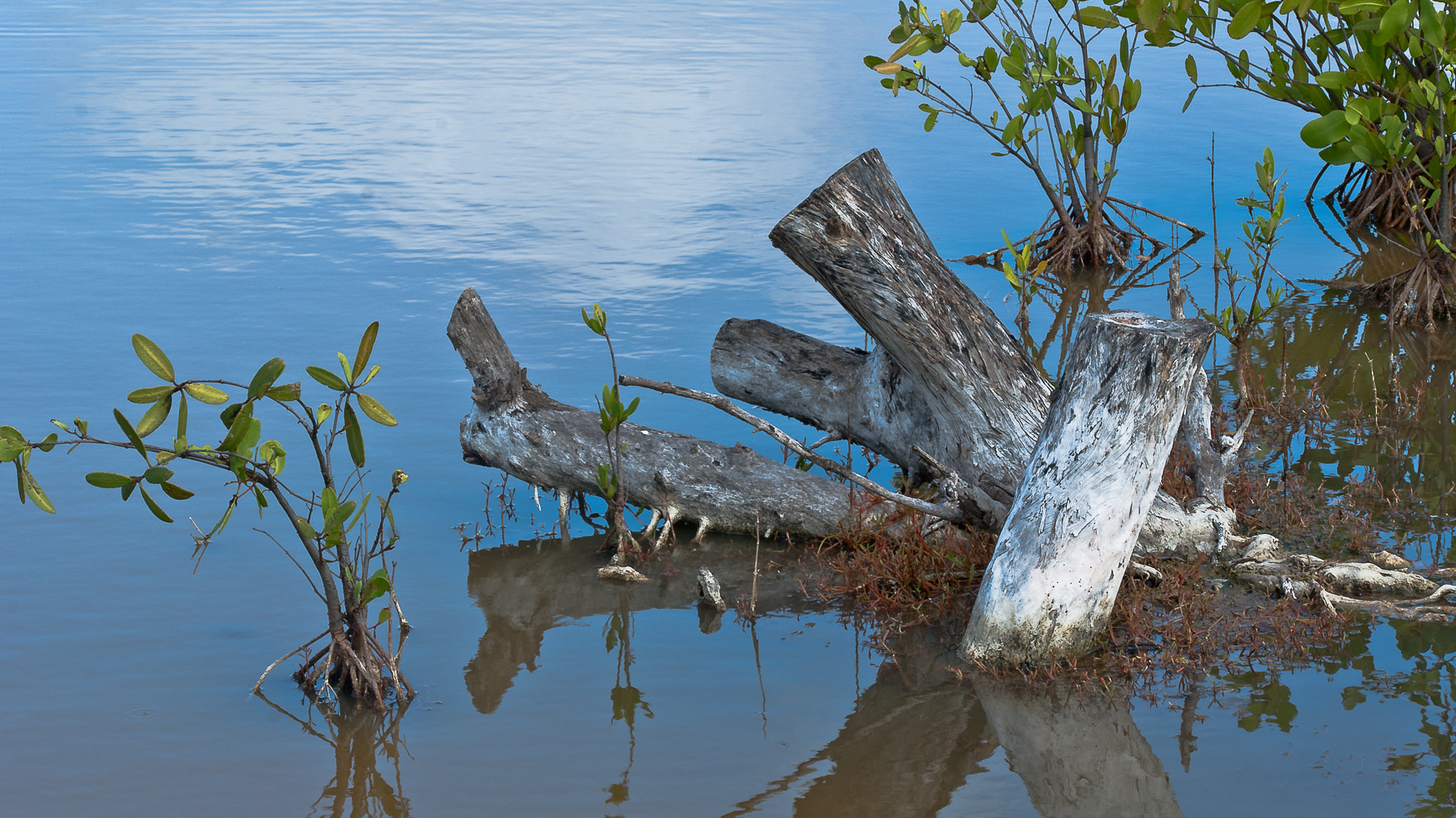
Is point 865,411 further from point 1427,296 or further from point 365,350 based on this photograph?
point 1427,296

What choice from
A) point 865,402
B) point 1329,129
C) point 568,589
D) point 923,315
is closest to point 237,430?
point 568,589

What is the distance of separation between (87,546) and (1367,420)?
7.18 meters

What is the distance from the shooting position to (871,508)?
591 cm

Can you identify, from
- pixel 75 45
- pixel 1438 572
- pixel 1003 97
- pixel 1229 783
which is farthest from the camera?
pixel 75 45

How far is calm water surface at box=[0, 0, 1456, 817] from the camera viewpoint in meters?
4.17

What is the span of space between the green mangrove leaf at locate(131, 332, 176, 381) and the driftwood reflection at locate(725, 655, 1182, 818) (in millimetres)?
2329

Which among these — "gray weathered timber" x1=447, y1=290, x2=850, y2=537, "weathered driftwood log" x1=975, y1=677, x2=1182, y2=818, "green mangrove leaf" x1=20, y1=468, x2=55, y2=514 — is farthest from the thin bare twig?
"green mangrove leaf" x1=20, y1=468, x2=55, y2=514

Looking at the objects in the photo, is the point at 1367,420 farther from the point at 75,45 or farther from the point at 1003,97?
the point at 75,45

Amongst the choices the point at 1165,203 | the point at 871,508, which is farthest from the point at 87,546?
the point at 1165,203

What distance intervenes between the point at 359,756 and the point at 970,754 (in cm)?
218

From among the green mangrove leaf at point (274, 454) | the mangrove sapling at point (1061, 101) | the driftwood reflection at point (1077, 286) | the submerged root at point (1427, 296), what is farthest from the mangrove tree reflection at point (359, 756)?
the submerged root at point (1427, 296)

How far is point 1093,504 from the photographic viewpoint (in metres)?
4.71

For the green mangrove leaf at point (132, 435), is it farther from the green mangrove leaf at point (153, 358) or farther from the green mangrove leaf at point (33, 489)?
the green mangrove leaf at point (33, 489)

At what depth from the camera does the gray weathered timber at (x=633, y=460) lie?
606 centimetres
